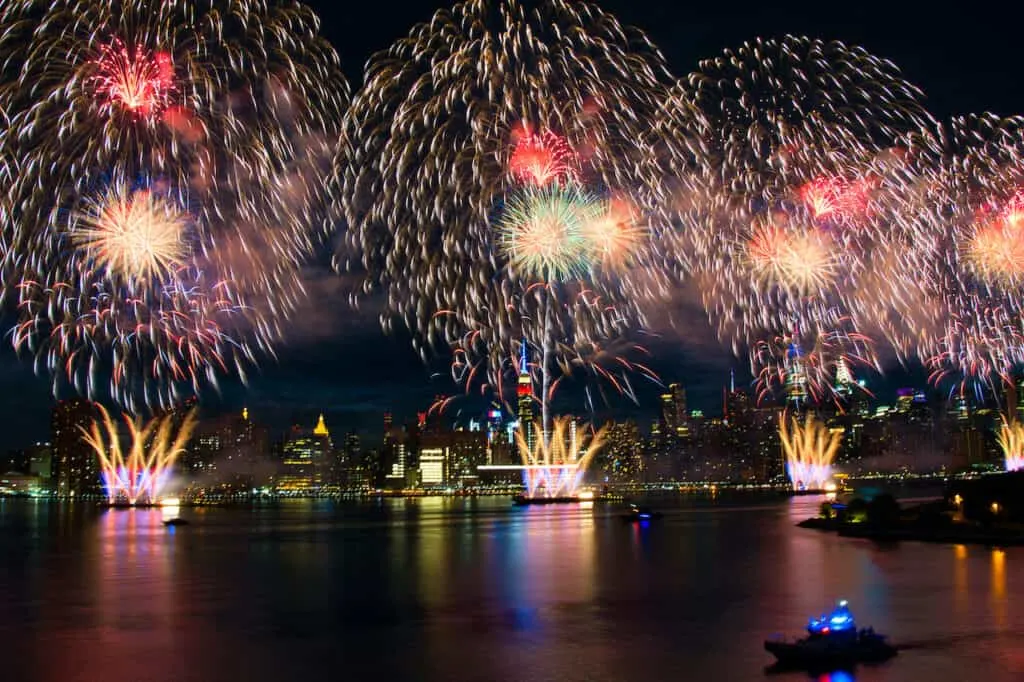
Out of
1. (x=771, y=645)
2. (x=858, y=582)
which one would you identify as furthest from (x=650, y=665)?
(x=858, y=582)

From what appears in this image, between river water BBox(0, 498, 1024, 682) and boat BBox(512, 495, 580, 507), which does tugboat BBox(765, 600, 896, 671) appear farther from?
boat BBox(512, 495, 580, 507)

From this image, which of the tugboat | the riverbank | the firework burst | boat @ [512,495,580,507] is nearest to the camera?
the tugboat

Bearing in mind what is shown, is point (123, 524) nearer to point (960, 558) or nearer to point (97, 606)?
point (97, 606)

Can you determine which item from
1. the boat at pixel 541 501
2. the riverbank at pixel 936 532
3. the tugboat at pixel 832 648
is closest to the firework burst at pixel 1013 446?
the riverbank at pixel 936 532

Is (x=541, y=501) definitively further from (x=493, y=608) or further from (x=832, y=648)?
(x=832, y=648)

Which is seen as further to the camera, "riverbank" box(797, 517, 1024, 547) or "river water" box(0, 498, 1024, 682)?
"riverbank" box(797, 517, 1024, 547)

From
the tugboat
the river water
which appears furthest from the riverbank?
the tugboat

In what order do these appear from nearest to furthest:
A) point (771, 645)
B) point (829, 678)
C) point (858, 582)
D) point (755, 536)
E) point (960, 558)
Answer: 1. point (829, 678)
2. point (771, 645)
3. point (858, 582)
4. point (960, 558)
5. point (755, 536)
